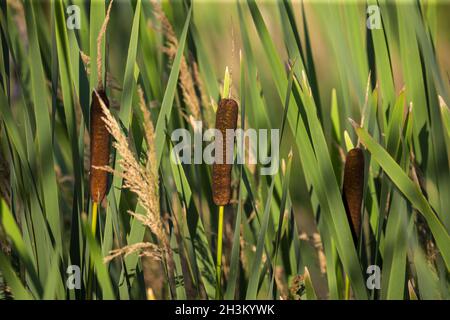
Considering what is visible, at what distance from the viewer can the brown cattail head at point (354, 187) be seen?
111 cm

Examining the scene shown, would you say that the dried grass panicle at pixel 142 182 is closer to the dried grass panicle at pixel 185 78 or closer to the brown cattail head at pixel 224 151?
the brown cattail head at pixel 224 151

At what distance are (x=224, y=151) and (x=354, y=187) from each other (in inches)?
8.2

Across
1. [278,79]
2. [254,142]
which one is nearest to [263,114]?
[254,142]

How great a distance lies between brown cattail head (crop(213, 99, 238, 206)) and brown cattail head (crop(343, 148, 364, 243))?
0.60 feet

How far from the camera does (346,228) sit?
1108 millimetres

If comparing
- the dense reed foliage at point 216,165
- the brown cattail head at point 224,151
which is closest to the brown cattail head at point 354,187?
the dense reed foliage at point 216,165

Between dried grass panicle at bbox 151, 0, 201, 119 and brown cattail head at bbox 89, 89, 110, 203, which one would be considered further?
dried grass panicle at bbox 151, 0, 201, 119

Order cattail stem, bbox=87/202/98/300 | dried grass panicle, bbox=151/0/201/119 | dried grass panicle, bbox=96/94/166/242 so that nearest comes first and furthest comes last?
dried grass panicle, bbox=96/94/166/242 → cattail stem, bbox=87/202/98/300 → dried grass panicle, bbox=151/0/201/119

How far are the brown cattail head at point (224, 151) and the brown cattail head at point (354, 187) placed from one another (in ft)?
0.60

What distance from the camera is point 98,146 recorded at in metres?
1.08

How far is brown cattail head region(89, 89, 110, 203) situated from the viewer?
107 cm

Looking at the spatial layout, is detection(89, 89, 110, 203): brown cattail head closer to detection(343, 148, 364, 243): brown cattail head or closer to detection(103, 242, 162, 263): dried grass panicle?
detection(103, 242, 162, 263): dried grass panicle

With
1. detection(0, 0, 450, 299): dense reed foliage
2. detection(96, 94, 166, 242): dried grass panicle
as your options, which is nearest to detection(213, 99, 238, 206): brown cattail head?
detection(0, 0, 450, 299): dense reed foliage

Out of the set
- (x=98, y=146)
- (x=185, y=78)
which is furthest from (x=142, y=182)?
(x=185, y=78)
